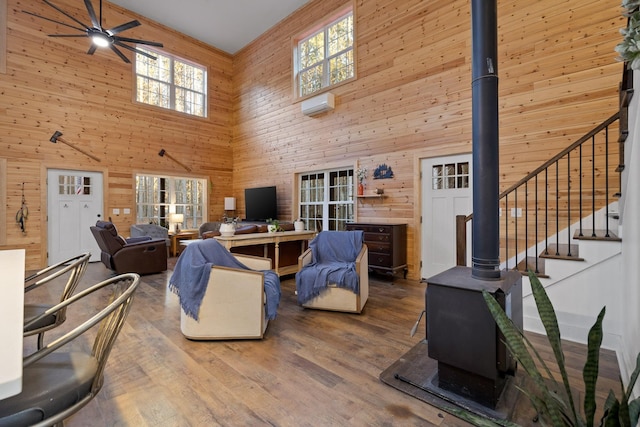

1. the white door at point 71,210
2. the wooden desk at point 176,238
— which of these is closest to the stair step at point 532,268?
the wooden desk at point 176,238

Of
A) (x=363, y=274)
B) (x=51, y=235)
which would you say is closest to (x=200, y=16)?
(x=51, y=235)

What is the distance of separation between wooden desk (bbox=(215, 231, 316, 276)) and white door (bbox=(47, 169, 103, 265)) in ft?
14.5

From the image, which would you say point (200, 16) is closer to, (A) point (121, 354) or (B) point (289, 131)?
(B) point (289, 131)

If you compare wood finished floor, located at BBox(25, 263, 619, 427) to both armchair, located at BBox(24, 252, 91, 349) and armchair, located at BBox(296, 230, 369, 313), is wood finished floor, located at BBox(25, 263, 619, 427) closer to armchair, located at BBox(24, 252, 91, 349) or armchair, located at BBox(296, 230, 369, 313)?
armchair, located at BBox(296, 230, 369, 313)

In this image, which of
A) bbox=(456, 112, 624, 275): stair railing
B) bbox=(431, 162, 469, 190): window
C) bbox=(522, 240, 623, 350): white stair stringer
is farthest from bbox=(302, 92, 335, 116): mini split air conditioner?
bbox=(522, 240, 623, 350): white stair stringer

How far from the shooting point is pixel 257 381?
2.12m

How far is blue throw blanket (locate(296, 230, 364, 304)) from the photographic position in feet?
11.2

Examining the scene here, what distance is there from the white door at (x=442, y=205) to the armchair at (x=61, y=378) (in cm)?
443

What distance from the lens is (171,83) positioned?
7953 millimetres

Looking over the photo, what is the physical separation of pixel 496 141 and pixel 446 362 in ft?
4.78

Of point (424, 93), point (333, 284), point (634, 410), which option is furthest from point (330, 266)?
point (424, 93)

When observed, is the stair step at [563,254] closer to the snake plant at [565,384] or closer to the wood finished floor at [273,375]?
the wood finished floor at [273,375]

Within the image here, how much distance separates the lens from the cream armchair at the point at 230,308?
2.71 metres

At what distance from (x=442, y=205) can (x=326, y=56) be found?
162 inches
